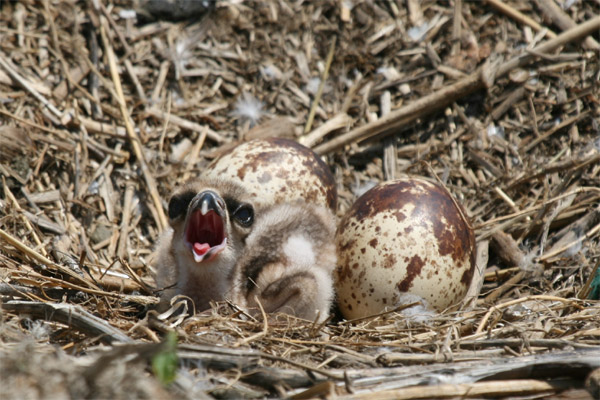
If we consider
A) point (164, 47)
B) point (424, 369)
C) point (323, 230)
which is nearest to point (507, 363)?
point (424, 369)

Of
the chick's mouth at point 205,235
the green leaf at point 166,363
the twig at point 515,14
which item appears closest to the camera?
the green leaf at point 166,363

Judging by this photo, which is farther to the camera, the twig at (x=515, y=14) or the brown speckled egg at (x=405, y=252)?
the twig at (x=515, y=14)

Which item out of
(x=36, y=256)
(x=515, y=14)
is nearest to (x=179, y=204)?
(x=36, y=256)

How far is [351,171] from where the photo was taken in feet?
16.7

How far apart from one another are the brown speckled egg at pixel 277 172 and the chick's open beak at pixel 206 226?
15.9 inches

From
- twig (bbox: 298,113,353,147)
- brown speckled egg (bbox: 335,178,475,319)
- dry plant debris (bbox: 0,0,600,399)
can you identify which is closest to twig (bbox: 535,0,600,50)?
dry plant debris (bbox: 0,0,600,399)

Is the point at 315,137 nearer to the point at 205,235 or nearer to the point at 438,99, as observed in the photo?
the point at 438,99

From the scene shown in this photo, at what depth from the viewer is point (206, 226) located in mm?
3689

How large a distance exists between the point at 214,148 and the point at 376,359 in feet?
9.44

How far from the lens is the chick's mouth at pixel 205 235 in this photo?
362 cm

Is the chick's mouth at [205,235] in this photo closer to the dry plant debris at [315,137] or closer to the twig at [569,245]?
the dry plant debris at [315,137]

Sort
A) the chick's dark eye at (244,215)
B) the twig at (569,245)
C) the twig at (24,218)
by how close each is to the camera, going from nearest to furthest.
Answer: the chick's dark eye at (244,215) → the twig at (24,218) → the twig at (569,245)

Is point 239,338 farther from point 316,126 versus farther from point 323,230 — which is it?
point 316,126

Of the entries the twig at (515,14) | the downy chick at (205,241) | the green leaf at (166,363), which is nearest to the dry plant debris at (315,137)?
the twig at (515,14)
